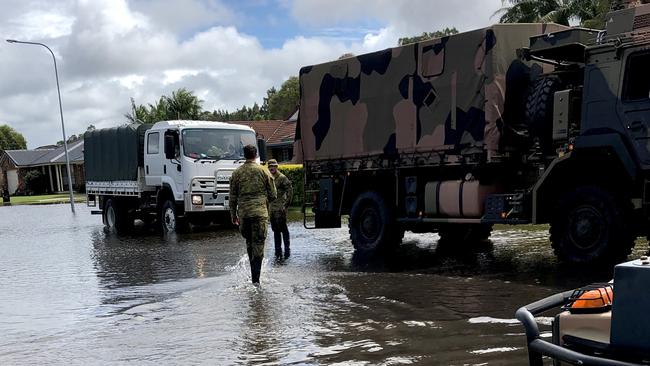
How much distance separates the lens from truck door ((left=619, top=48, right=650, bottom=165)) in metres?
8.11

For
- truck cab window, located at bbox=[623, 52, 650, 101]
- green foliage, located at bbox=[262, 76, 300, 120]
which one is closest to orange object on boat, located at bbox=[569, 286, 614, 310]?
truck cab window, located at bbox=[623, 52, 650, 101]

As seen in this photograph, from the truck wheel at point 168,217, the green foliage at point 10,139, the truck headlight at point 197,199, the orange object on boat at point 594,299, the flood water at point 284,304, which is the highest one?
the green foliage at point 10,139

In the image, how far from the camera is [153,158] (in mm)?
18031

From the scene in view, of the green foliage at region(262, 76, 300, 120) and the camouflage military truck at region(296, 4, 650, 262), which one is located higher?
the green foliage at region(262, 76, 300, 120)

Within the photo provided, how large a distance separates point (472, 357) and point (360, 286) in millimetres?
3467

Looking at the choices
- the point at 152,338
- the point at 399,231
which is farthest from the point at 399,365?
the point at 399,231

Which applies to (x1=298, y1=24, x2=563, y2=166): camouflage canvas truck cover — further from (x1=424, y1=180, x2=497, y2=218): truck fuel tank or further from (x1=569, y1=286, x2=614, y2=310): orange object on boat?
(x1=569, y1=286, x2=614, y2=310): orange object on boat

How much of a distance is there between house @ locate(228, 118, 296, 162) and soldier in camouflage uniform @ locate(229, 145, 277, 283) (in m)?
29.7

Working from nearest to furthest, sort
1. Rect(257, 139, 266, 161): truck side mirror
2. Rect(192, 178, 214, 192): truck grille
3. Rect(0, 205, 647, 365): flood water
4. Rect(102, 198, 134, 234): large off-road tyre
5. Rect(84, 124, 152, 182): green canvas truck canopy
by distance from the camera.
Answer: Rect(0, 205, 647, 365): flood water < Rect(192, 178, 214, 192): truck grille < Rect(257, 139, 266, 161): truck side mirror < Rect(84, 124, 152, 182): green canvas truck canopy < Rect(102, 198, 134, 234): large off-road tyre

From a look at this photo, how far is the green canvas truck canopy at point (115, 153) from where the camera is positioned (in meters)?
18.8

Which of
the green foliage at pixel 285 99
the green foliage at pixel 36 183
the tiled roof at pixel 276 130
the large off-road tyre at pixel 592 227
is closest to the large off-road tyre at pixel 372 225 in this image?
the large off-road tyre at pixel 592 227

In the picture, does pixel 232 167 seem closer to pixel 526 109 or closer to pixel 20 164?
pixel 526 109

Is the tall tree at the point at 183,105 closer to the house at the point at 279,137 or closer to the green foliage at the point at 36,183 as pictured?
the house at the point at 279,137

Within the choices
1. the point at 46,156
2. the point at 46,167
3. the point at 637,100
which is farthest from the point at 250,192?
the point at 46,156
